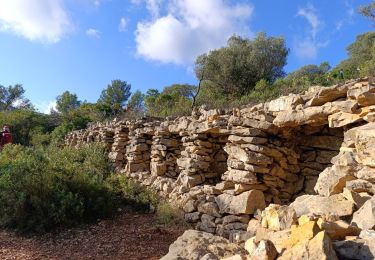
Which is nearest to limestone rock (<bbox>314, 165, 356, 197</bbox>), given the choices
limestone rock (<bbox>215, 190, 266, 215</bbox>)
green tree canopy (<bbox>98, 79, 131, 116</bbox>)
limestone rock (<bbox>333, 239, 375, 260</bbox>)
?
limestone rock (<bbox>333, 239, 375, 260</bbox>)

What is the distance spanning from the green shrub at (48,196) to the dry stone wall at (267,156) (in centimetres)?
128

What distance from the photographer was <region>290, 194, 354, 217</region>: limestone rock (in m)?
2.73

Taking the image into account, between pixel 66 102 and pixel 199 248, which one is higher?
pixel 66 102

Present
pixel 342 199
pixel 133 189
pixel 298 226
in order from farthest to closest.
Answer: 1. pixel 133 189
2. pixel 342 199
3. pixel 298 226

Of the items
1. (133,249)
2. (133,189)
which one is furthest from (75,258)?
(133,189)

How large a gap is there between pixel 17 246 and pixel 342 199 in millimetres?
4340

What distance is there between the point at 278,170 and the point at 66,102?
32.2 m

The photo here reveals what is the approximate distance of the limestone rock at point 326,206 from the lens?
8.97ft

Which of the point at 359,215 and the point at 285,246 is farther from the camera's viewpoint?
the point at 359,215

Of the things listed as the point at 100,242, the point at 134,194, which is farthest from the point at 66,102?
the point at 100,242

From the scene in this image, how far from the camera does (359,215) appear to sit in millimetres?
2475

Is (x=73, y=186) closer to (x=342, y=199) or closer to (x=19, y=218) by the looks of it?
(x=19, y=218)

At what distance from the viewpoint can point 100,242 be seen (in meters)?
5.07

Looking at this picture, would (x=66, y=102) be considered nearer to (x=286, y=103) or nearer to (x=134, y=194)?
(x=134, y=194)
